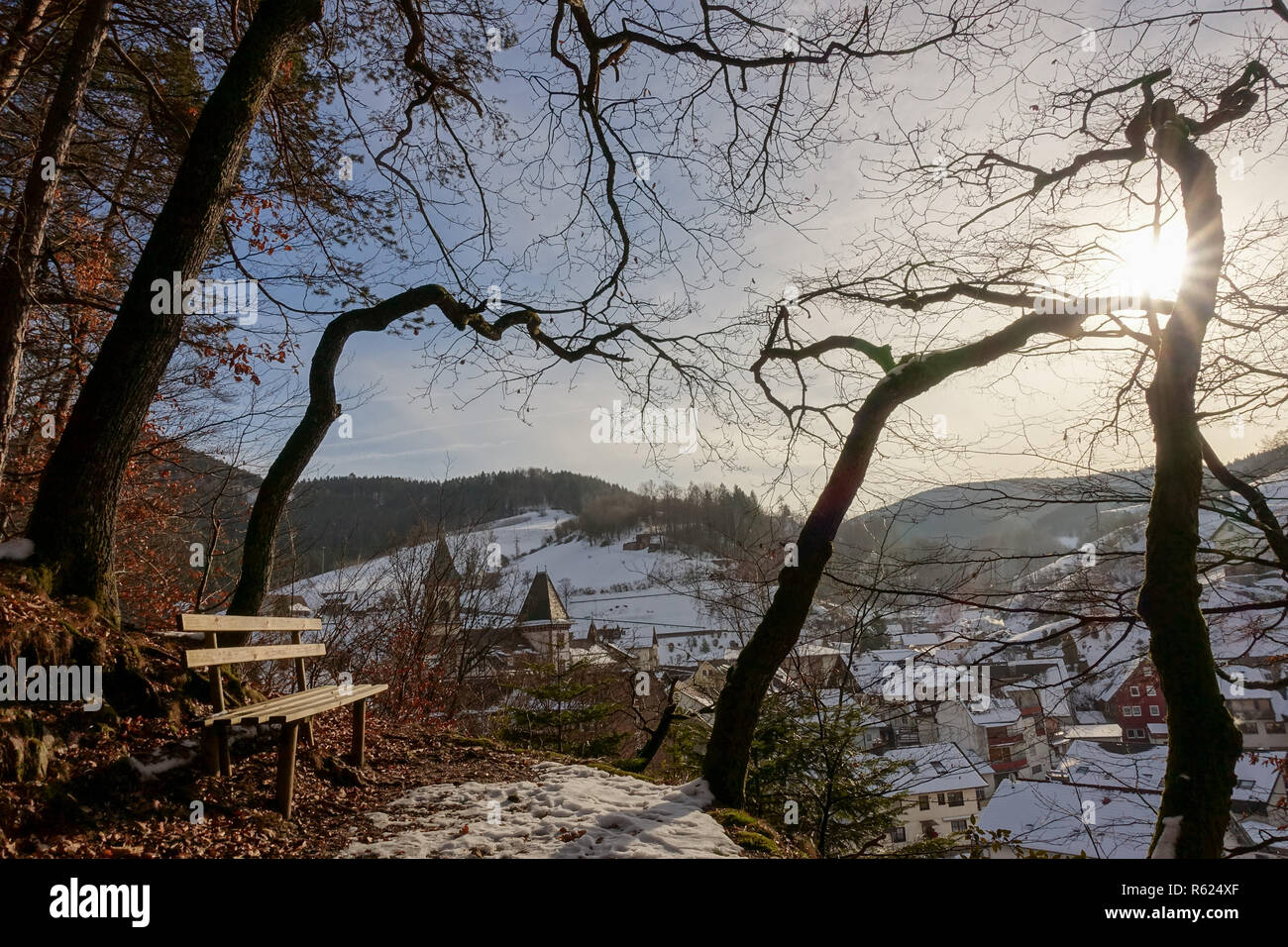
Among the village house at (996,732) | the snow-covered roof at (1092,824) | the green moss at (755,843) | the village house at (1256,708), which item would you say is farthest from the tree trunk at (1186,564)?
the village house at (996,732)

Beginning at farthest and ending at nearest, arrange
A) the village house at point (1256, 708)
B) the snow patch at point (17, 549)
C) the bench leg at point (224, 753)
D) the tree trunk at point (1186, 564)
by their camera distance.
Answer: the village house at point (1256, 708) → the snow patch at point (17, 549) → the bench leg at point (224, 753) → the tree trunk at point (1186, 564)

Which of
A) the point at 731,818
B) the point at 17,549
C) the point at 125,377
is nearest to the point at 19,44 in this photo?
the point at 125,377

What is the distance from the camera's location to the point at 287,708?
378 cm

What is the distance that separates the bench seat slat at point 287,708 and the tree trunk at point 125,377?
4.73 feet

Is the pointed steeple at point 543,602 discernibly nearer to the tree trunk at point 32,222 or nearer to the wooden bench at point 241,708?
the tree trunk at point 32,222

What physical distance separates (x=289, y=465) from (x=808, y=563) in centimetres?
495

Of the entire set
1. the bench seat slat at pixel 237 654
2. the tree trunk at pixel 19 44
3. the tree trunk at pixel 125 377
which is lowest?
the bench seat slat at pixel 237 654

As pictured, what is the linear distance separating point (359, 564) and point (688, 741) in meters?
11.1

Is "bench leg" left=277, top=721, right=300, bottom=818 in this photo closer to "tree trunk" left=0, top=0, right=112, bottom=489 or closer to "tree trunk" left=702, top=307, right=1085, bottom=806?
"tree trunk" left=702, top=307, right=1085, bottom=806

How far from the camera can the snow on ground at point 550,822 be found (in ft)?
12.4

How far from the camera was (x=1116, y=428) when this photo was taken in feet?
19.9

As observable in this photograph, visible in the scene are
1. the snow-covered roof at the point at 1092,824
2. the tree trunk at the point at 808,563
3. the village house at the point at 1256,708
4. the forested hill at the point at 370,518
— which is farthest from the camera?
the forested hill at the point at 370,518
